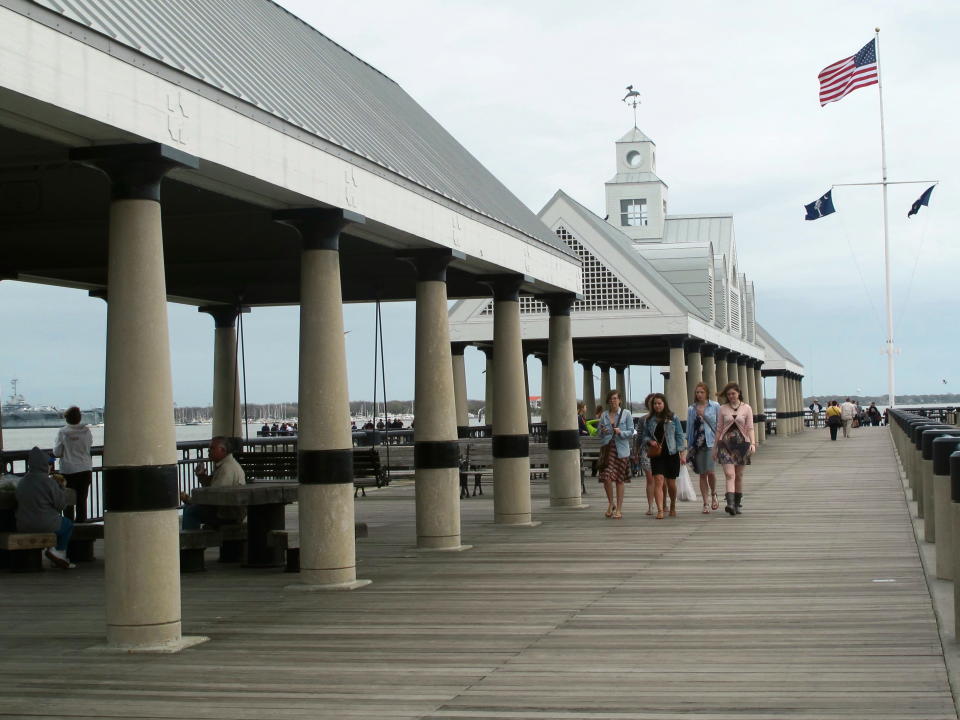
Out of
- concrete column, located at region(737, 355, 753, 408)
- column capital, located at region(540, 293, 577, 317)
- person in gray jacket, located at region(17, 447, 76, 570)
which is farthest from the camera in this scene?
concrete column, located at region(737, 355, 753, 408)

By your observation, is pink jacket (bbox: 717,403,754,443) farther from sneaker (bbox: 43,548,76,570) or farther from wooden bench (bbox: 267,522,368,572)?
sneaker (bbox: 43,548,76,570)

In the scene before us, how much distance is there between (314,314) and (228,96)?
2.65m

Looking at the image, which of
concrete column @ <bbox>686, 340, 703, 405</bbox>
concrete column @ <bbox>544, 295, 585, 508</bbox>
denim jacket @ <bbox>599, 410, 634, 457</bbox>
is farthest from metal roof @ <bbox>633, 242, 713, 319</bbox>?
denim jacket @ <bbox>599, 410, 634, 457</bbox>

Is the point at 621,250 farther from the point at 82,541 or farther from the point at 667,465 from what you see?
the point at 82,541

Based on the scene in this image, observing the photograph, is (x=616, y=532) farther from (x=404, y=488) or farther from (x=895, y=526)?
(x=404, y=488)

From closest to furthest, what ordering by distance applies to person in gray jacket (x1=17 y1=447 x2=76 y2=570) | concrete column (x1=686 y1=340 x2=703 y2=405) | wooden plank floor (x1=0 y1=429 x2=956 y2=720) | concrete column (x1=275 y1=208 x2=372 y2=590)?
1. wooden plank floor (x1=0 y1=429 x2=956 y2=720)
2. concrete column (x1=275 y1=208 x2=372 y2=590)
3. person in gray jacket (x1=17 y1=447 x2=76 y2=570)
4. concrete column (x1=686 y1=340 x2=703 y2=405)

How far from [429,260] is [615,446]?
546 centimetres

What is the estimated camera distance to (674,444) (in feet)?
61.9

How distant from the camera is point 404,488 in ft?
97.7

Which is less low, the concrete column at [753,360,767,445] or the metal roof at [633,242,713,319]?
the metal roof at [633,242,713,319]

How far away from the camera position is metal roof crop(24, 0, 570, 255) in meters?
9.73

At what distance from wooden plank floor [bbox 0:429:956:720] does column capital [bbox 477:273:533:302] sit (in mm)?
3501

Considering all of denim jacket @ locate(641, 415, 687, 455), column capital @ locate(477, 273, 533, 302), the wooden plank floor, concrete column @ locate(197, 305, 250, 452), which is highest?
column capital @ locate(477, 273, 533, 302)

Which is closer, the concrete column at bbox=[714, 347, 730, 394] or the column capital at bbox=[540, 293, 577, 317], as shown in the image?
the column capital at bbox=[540, 293, 577, 317]
